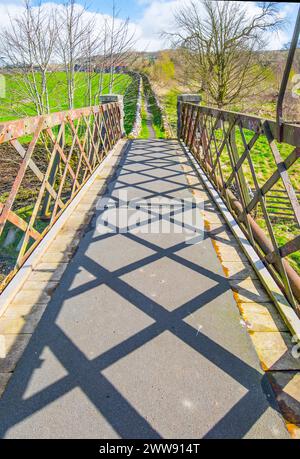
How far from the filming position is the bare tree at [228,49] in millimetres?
12156

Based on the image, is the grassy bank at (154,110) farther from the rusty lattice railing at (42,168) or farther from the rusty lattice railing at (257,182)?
the rusty lattice railing at (257,182)

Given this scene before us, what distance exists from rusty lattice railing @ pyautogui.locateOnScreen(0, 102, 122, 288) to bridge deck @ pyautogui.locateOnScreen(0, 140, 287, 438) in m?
0.67

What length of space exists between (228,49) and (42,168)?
9.00 meters

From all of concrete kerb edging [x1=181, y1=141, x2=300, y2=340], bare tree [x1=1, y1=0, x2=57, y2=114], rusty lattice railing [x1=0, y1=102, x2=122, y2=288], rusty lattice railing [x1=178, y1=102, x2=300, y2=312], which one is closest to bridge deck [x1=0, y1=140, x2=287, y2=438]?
concrete kerb edging [x1=181, y1=141, x2=300, y2=340]

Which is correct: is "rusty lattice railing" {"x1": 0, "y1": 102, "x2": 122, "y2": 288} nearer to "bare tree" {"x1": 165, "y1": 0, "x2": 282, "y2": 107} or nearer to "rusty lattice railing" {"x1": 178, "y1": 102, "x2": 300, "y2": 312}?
"rusty lattice railing" {"x1": 178, "y1": 102, "x2": 300, "y2": 312}

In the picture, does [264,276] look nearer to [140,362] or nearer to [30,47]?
[140,362]

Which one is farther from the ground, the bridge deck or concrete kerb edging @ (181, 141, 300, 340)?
concrete kerb edging @ (181, 141, 300, 340)

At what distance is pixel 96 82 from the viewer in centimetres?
1148

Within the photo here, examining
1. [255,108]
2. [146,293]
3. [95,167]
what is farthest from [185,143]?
[255,108]

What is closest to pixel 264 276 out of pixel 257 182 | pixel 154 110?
pixel 257 182

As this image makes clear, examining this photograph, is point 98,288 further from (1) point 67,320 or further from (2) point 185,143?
(2) point 185,143

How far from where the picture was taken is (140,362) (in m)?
1.63

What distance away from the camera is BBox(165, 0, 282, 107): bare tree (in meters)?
12.2

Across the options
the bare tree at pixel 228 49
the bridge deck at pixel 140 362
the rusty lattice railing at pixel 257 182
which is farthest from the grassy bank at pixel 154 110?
the bridge deck at pixel 140 362
